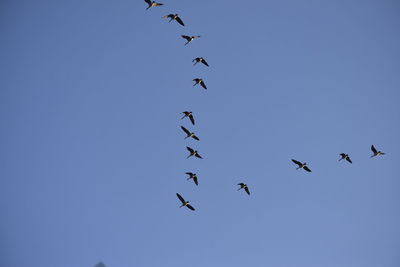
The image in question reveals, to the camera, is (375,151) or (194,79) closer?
(194,79)

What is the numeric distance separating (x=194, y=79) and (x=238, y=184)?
20032 mm

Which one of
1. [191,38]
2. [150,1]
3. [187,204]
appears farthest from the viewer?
[187,204]

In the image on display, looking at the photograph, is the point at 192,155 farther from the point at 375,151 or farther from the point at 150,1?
the point at 375,151

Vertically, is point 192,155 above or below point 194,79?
below

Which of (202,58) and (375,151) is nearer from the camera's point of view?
(202,58)

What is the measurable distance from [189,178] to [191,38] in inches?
888

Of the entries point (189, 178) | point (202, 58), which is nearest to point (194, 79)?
point (202, 58)

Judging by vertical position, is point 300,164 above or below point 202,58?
below

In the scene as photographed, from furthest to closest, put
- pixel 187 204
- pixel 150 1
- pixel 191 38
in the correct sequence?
pixel 187 204 → pixel 191 38 → pixel 150 1

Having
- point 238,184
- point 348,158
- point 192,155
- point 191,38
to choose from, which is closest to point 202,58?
point 191,38

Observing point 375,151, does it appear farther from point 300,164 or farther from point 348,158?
point 300,164

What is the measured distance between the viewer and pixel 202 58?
2766 inches

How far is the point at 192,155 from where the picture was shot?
7462 centimetres

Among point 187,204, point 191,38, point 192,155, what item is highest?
point 191,38
